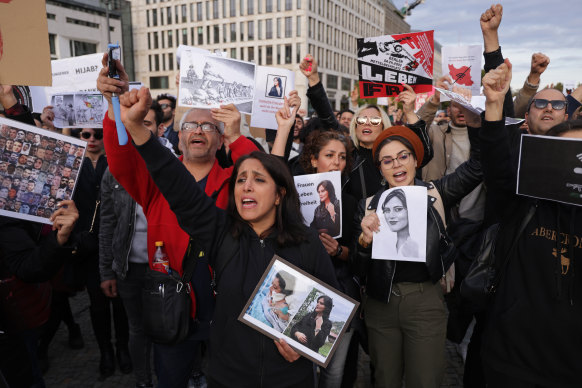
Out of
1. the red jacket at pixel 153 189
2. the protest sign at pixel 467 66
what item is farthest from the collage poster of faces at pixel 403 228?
the protest sign at pixel 467 66

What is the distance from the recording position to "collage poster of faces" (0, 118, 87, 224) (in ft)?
7.23

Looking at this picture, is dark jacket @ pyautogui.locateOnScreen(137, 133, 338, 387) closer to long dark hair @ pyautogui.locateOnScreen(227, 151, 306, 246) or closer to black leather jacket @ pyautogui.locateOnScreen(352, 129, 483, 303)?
long dark hair @ pyautogui.locateOnScreen(227, 151, 306, 246)

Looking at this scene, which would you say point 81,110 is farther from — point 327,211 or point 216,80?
point 327,211

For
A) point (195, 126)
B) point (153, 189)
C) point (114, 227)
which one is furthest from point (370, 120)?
point (114, 227)

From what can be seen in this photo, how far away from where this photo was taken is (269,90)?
4145mm

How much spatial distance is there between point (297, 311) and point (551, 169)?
141 centimetres

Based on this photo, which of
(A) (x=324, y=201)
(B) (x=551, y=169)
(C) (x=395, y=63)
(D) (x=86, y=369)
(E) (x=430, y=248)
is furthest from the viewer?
(C) (x=395, y=63)

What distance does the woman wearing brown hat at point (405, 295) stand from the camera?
2412 millimetres

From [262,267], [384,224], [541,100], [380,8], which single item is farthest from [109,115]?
[380,8]

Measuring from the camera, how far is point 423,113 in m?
4.01

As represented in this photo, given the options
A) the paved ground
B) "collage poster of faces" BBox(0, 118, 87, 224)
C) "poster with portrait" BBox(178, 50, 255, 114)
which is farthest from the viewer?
the paved ground

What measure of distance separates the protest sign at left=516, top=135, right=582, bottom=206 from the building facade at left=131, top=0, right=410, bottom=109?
50.8 metres

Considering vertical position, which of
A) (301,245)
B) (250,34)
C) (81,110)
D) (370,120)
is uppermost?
(250,34)

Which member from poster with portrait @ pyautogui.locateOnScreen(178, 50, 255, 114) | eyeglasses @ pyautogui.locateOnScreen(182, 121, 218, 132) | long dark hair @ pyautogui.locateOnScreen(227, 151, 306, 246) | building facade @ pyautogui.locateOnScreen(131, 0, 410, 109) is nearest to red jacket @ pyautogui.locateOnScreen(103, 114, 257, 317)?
eyeglasses @ pyautogui.locateOnScreen(182, 121, 218, 132)
